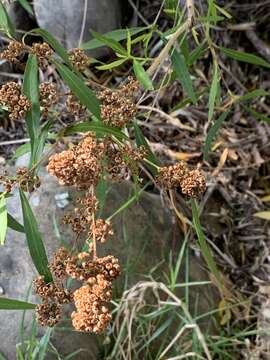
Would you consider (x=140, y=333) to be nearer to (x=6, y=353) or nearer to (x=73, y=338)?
(x=73, y=338)

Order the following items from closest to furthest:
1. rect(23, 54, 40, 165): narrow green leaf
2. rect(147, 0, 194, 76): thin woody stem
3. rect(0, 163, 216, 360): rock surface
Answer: rect(23, 54, 40, 165): narrow green leaf → rect(147, 0, 194, 76): thin woody stem → rect(0, 163, 216, 360): rock surface

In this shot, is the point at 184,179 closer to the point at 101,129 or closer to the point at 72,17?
the point at 101,129

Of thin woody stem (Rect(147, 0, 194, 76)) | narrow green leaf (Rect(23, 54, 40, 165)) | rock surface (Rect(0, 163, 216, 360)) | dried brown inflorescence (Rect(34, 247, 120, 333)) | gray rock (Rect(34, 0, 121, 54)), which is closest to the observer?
dried brown inflorescence (Rect(34, 247, 120, 333))

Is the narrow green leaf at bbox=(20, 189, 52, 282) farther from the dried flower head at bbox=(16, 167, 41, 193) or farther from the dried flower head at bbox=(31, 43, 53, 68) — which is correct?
the dried flower head at bbox=(31, 43, 53, 68)

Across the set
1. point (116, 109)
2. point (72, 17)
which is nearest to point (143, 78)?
point (116, 109)

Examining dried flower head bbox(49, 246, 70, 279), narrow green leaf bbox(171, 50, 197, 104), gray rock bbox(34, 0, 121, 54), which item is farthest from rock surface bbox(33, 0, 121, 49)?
dried flower head bbox(49, 246, 70, 279)

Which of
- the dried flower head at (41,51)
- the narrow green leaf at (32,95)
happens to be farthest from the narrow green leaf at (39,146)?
the dried flower head at (41,51)

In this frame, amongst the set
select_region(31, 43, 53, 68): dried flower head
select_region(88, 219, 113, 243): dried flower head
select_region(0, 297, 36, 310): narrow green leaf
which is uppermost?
select_region(31, 43, 53, 68): dried flower head
